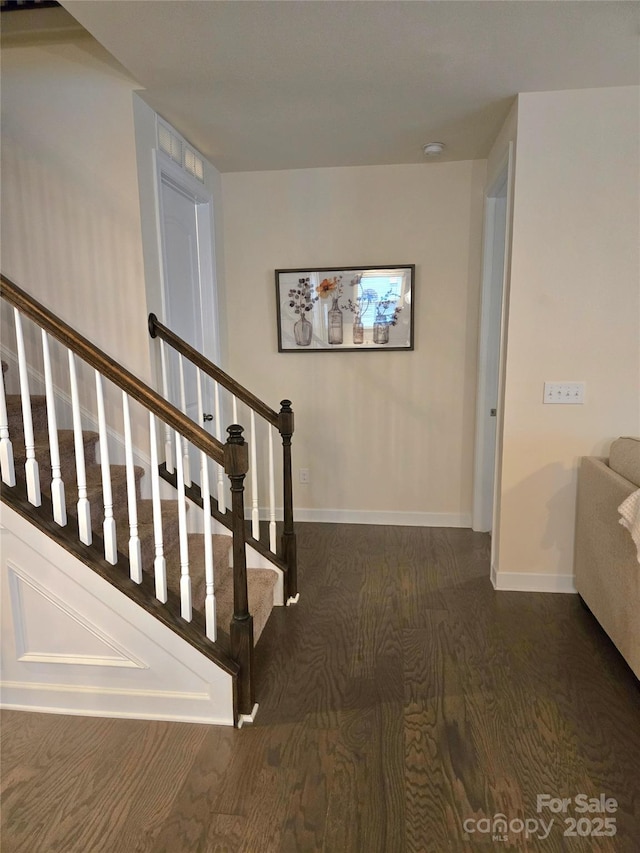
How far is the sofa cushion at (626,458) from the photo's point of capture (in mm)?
2277

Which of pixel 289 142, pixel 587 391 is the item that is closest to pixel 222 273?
pixel 289 142

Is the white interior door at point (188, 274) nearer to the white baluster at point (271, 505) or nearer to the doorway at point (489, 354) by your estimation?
the white baluster at point (271, 505)

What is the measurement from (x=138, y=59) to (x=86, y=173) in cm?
63

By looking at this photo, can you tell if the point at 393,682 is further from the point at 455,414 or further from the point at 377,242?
the point at 377,242

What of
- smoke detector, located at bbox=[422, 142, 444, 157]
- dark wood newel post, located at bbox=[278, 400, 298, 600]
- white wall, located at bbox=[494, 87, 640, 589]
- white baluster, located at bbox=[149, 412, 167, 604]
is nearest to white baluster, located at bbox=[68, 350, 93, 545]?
white baluster, located at bbox=[149, 412, 167, 604]

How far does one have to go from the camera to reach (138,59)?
2.21m

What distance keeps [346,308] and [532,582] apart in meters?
2.13

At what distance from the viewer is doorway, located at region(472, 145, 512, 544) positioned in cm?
338

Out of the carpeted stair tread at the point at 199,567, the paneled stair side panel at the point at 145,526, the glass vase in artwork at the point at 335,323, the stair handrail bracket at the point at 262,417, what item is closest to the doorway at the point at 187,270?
the stair handrail bracket at the point at 262,417

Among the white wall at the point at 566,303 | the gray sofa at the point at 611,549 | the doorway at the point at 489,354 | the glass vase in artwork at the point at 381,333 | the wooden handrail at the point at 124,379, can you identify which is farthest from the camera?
the glass vase in artwork at the point at 381,333

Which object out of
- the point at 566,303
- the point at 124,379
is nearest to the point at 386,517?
the point at 566,303

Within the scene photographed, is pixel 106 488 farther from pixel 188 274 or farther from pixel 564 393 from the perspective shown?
pixel 564 393

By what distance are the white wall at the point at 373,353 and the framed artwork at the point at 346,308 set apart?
0.08m

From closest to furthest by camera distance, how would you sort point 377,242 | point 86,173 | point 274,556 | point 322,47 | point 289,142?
1. point 322,47
2. point 86,173
3. point 274,556
4. point 289,142
5. point 377,242
